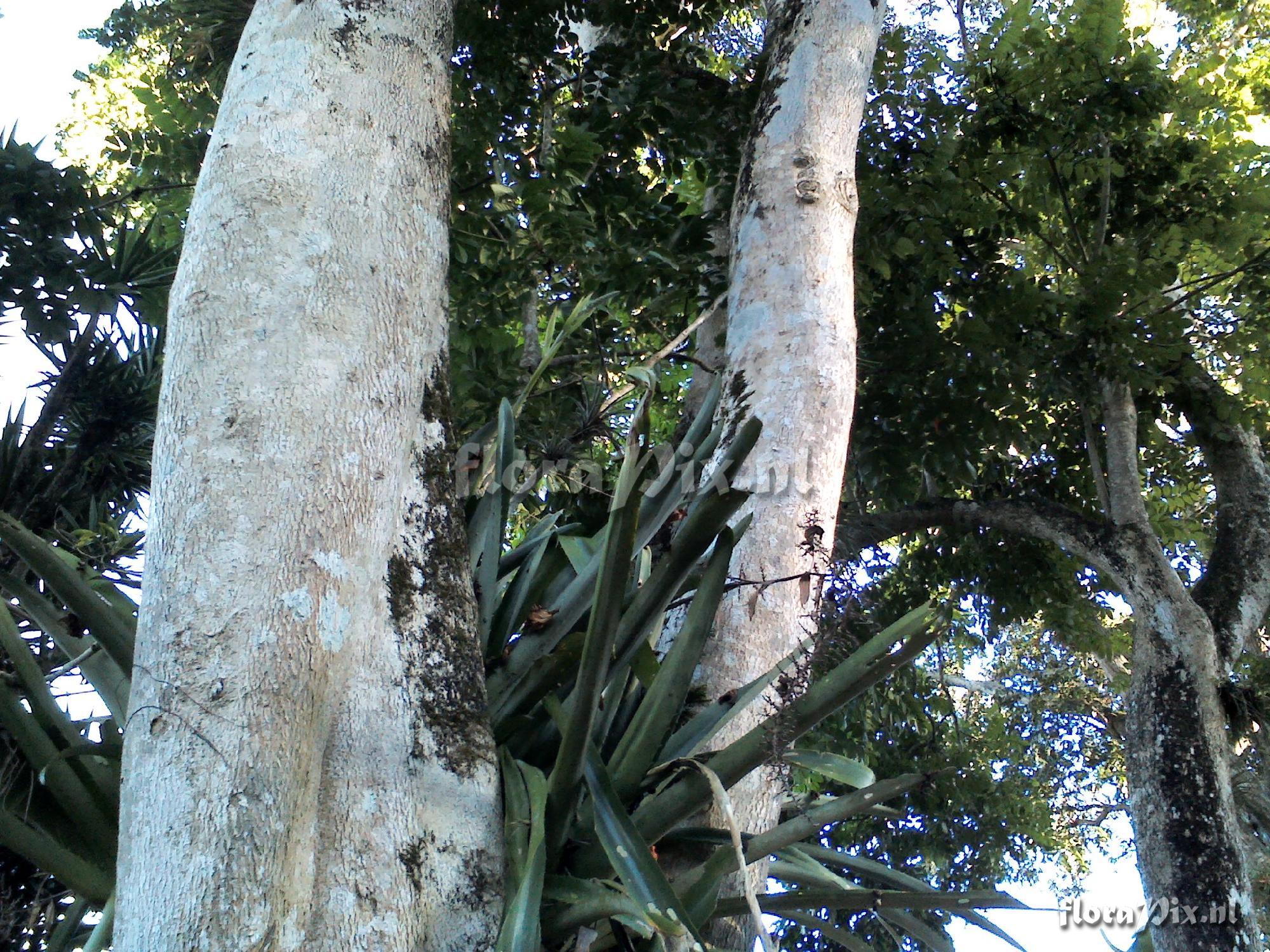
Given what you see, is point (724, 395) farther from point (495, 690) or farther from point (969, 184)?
point (969, 184)

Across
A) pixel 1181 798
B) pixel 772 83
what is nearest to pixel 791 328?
pixel 772 83

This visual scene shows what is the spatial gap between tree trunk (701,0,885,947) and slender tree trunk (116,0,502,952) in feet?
1.67

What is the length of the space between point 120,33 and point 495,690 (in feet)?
16.8

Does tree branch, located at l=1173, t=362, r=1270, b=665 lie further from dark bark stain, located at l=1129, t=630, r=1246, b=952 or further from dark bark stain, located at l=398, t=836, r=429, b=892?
dark bark stain, located at l=398, t=836, r=429, b=892

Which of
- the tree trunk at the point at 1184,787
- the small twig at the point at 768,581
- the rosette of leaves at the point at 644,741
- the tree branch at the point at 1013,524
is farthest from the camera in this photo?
the tree branch at the point at 1013,524

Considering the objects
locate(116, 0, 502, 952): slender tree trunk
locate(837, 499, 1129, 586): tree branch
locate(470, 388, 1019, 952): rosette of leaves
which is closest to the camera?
locate(116, 0, 502, 952): slender tree trunk

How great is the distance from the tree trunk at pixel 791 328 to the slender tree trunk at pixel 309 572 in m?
0.51

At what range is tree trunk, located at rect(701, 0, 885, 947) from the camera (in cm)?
191

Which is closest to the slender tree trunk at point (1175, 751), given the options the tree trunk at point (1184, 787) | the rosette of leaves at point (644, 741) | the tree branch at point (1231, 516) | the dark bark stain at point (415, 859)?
the tree trunk at point (1184, 787)

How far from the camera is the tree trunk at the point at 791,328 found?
191cm

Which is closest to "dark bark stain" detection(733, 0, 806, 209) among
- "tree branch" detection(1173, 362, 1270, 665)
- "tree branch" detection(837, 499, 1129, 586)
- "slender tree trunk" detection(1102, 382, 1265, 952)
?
"tree branch" detection(837, 499, 1129, 586)

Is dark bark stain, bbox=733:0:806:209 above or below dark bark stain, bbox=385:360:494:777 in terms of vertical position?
above

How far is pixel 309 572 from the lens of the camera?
1.41 metres

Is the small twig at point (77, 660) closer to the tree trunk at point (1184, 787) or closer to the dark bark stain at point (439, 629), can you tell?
the dark bark stain at point (439, 629)
